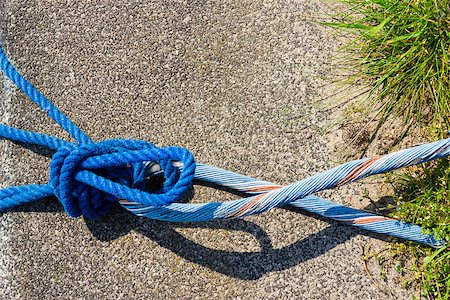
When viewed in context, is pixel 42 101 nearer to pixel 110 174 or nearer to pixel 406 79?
pixel 110 174

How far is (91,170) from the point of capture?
1.43 m

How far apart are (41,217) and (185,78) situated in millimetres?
625

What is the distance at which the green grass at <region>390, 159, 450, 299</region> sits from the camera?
1459 mm

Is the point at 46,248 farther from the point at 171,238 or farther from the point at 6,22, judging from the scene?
the point at 6,22

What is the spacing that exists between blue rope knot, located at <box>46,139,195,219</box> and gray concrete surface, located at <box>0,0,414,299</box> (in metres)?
0.12

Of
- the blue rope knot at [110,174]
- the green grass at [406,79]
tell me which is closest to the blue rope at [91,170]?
the blue rope knot at [110,174]

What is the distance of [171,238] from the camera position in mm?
1541

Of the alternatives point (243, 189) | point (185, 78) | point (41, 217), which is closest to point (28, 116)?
point (41, 217)

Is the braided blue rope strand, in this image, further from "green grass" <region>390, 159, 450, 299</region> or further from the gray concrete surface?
"green grass" <region>390, 159, 450, 299</region>

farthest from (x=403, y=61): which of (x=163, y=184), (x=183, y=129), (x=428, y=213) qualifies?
(x=163, y=184)

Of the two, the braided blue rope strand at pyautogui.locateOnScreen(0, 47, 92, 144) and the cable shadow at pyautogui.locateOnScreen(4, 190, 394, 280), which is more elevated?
the braided blue rope strand at pyautogui.locateOnScreen(0, 47, 92, 144)

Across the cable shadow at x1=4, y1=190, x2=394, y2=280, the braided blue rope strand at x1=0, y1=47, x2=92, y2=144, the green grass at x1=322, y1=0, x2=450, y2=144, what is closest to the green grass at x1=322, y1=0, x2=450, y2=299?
the green grass at x1=322, y1=0, x2=450, y2=144

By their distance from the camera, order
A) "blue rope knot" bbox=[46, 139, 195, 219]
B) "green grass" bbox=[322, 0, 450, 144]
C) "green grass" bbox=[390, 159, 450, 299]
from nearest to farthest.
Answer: "blue rope knot" bbox=[46, 139, 195, 219] → "green grass" bbox=[390, 159, 450, 299] → "green grass" bbox=[322, 0, 450, 144]

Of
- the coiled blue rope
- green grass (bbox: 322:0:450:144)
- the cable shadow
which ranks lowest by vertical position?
the cable shadow
